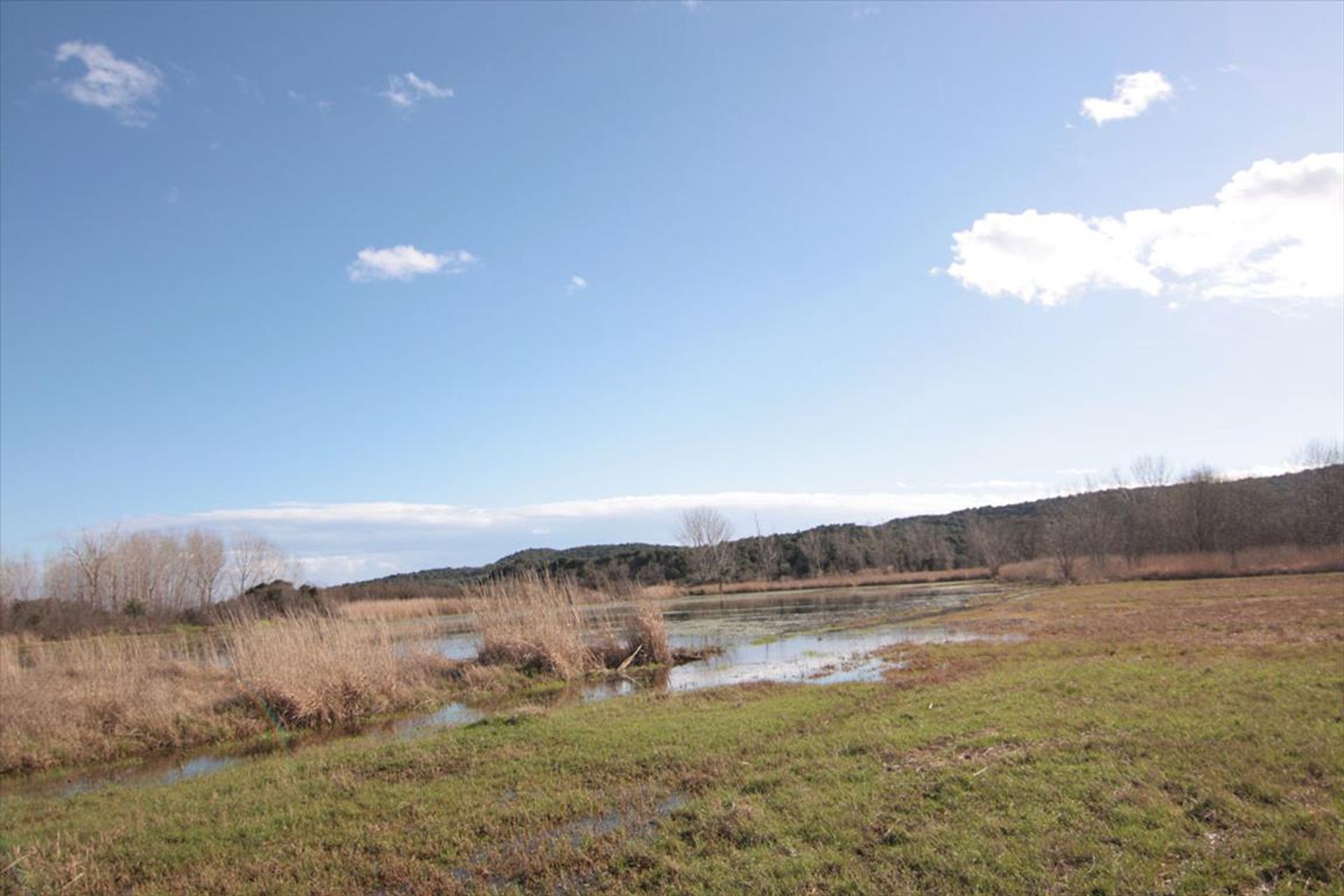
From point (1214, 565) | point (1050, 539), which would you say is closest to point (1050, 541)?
point (1050, 539)

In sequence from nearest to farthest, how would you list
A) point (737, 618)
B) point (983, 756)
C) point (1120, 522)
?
point (983, 756)
point (737, 618)
point (1120, 522)

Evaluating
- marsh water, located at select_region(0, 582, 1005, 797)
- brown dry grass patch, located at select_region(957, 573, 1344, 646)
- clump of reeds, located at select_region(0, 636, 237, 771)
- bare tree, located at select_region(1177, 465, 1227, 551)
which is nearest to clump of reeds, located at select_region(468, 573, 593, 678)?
marsh water, located at select_region(0, 582, 1005, 797)

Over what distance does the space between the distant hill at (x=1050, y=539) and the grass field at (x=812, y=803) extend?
49.6ft

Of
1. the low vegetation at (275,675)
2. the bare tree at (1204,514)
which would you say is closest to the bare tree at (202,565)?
the low vegetation at (275,675)

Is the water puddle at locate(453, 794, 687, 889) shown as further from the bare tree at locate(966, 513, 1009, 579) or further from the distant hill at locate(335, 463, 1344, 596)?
the bare tree at locate(966, 513, 1009, 579)

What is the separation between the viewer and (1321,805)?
6.08 meters

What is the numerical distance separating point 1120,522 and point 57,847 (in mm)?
74892

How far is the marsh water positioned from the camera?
13688 millimetres

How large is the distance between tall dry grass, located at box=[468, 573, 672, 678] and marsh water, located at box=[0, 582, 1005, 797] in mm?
1172

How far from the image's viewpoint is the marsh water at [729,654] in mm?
13688

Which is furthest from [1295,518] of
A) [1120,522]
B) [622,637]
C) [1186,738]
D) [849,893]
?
[849,893]

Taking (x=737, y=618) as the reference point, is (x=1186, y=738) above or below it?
above

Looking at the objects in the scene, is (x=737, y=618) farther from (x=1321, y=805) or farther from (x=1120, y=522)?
(x=1120, y=522)

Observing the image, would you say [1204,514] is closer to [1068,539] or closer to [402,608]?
[1068,539]
